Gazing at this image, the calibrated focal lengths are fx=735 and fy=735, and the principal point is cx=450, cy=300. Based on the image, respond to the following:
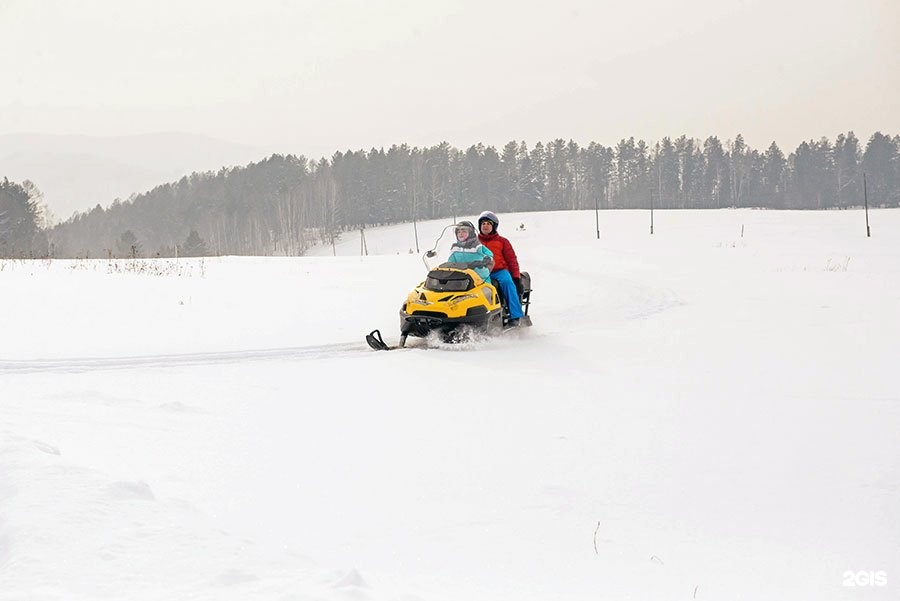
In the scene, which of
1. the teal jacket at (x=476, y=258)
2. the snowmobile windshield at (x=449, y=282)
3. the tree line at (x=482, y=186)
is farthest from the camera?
the tree line at (x=482, y=186)

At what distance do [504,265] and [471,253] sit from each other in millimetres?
690

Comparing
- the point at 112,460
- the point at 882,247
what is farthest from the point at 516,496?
the point at 882,247

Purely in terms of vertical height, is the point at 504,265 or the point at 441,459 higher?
the point at 504,265

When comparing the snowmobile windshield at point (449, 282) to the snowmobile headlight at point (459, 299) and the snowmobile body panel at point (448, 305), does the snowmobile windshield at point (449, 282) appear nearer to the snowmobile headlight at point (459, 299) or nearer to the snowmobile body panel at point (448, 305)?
the snowmobile body panel at point (448, 305)

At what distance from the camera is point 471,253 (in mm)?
10648

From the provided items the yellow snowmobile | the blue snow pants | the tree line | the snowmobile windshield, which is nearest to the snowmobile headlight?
the yellow snowmobile

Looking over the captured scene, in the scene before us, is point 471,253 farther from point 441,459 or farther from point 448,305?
point 441,459

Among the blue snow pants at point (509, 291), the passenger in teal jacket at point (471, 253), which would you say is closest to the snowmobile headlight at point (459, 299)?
the passenger in teal jacket at point (471, 253)

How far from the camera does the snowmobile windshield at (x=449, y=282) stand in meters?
10.0

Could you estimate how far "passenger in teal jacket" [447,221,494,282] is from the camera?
1045 cm

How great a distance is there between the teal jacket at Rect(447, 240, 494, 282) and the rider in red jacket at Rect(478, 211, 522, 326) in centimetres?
34

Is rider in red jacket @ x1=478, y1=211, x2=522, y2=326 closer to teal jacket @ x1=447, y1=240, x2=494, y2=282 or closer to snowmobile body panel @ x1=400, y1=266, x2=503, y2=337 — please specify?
teal jacket @ x1=447, y1=240, x2=494, y2=282

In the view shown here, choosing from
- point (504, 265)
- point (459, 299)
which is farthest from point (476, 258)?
point (459, 299)

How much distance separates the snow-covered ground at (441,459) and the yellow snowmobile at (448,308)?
0.36 metres
